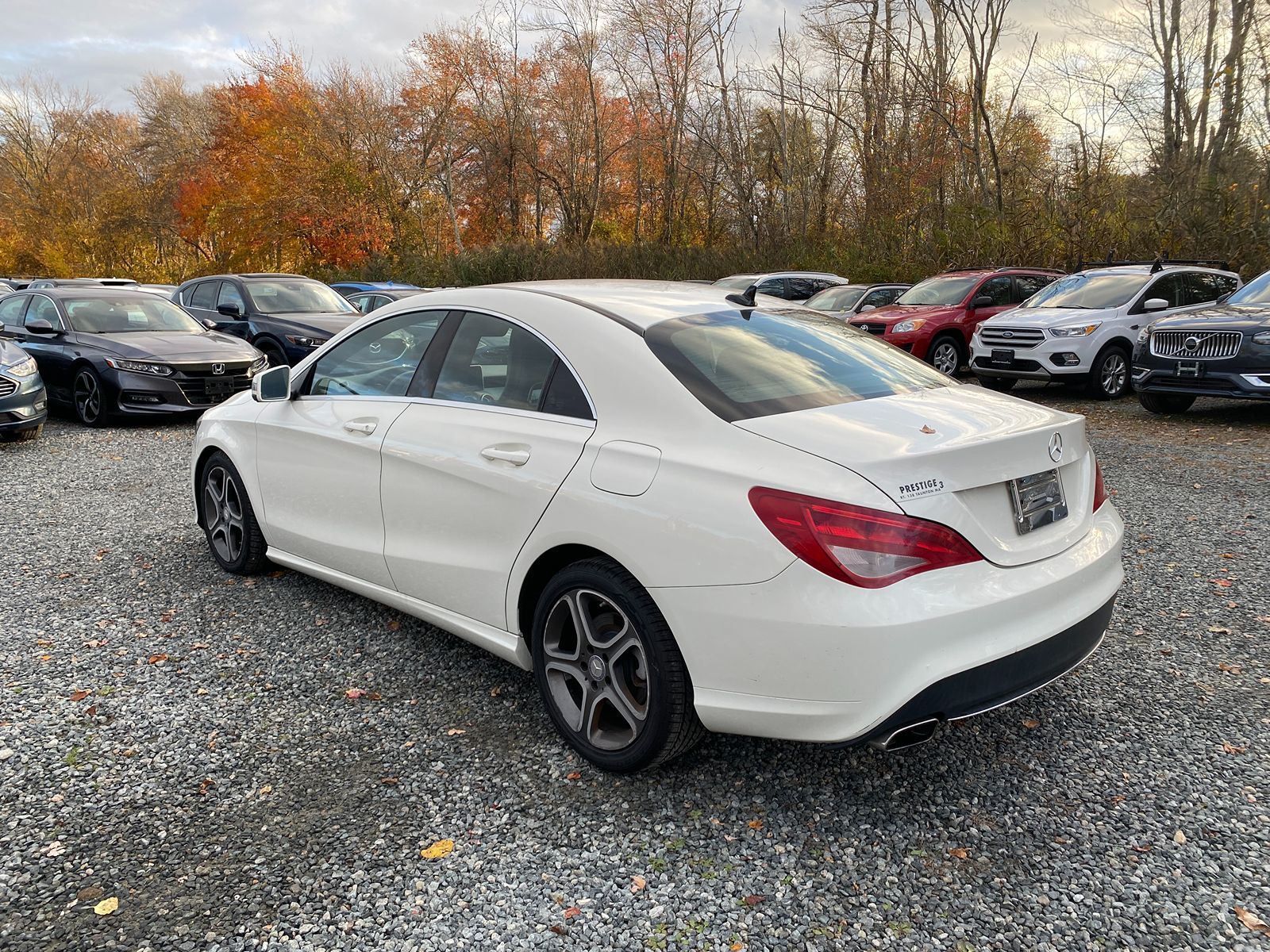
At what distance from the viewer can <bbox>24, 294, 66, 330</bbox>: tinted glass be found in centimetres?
1095

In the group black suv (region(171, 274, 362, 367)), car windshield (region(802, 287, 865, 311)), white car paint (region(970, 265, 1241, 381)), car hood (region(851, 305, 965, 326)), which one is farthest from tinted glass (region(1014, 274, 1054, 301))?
black suv (region(171, 274, 362, 367))

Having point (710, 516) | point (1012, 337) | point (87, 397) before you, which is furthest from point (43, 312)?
point (1012, 337)

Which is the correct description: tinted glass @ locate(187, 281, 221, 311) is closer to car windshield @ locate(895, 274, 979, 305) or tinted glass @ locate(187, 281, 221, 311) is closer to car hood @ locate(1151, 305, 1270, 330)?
car windshield @ locate(895, 274, 979, 305)

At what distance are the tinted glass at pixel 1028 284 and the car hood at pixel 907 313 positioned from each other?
64.1 inches

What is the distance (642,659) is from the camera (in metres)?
2.80

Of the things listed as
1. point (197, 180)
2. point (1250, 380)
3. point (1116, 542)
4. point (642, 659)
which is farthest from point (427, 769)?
point (197, 180)

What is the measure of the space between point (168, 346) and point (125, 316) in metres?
1.14

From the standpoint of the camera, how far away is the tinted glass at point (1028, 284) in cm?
1499

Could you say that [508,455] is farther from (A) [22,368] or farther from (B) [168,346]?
(B) [168,346]

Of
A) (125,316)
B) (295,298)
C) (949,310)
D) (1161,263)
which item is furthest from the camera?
(949,310)

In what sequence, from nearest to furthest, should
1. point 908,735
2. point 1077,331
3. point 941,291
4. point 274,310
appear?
point 908,735, point 1077,331, point 274,310, point 941,291

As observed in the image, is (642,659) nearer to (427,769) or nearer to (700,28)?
(427,769)

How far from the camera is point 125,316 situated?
36.6ft

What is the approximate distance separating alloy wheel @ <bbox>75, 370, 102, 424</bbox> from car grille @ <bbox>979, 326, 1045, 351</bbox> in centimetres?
1119
